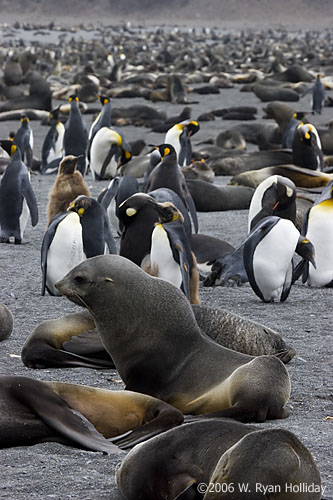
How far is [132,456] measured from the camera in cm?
241

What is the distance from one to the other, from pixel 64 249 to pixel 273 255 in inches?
51.0

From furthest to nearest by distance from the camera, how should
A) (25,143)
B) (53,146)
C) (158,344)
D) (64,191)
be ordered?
1. (53,146)
2. (25,143)
3. (64,191)
4. (158,344)

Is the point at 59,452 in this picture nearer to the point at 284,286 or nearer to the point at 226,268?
the point at 284,286

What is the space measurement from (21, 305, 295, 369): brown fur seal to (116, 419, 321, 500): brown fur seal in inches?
60.3

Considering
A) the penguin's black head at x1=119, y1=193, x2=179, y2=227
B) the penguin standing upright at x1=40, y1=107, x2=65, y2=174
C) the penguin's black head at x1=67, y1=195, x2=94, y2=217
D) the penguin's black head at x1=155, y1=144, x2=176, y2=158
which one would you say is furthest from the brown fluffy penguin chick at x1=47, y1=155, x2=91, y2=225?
the penguin standing upright at x1=40, y1=107, x2=65, y2=174

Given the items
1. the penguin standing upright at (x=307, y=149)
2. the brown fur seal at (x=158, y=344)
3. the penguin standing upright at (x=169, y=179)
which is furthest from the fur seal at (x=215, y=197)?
the brown fur seal at (x=158, y=344)

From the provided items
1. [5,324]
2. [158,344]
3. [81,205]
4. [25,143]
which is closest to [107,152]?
[25,143]

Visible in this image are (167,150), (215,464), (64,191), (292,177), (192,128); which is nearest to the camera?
(215,464)

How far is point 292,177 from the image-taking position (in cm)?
1013

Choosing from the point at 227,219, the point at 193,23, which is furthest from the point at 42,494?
the point at 193,23

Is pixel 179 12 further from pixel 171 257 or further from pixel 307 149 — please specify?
pixel 171 257

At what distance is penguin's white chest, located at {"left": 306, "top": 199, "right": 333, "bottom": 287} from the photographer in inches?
234

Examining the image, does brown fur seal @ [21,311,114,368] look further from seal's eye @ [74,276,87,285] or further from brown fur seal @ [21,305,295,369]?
seal's eye @ [74,276,87,285]

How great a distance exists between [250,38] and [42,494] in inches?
1874
